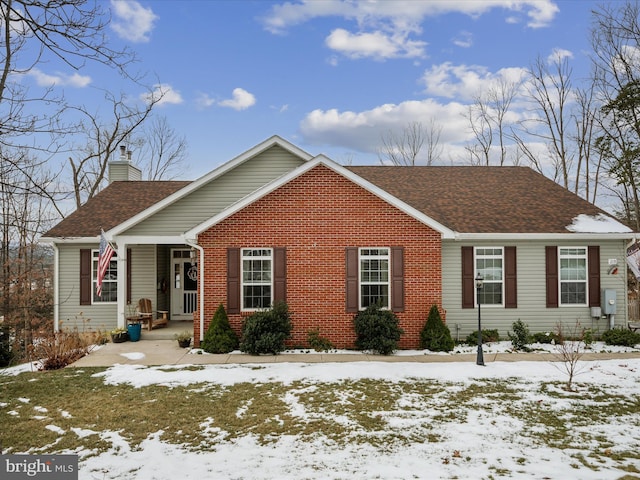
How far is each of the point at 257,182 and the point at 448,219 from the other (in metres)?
6.34

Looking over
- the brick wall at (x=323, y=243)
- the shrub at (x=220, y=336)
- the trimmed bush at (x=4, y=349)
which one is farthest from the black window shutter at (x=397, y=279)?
the trimmed bush at (x=4, y=349)

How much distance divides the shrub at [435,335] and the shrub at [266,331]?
3734 millimetres

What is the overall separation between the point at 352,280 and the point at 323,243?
4.30 ft

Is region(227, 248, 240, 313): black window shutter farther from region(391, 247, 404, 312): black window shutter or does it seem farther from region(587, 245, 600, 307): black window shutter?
region(587, 245, 600, 307): black window shutter

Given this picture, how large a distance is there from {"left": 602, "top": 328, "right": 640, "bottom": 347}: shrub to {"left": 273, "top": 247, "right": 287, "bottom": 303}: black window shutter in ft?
31.6

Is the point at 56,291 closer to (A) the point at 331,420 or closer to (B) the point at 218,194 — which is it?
(B) the point at 218,194

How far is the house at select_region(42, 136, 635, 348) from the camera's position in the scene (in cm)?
1250

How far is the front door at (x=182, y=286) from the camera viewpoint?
1677cm

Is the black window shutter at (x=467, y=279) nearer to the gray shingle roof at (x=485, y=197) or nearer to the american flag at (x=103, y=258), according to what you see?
the gray shingle roof at (x=485, y=197)

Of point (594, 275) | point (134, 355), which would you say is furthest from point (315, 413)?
point (594, 275)

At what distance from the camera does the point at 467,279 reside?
1388 centimetres

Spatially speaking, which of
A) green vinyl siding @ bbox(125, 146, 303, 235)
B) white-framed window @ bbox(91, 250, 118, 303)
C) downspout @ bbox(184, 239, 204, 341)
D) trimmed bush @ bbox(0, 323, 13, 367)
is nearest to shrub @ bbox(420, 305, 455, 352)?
downspout @ bbox(184, 239, 204, 341)

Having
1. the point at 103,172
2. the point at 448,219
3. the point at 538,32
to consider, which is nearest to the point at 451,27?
the point at 538,32

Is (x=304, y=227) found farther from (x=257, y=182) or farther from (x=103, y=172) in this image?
(x=103, y=172)
